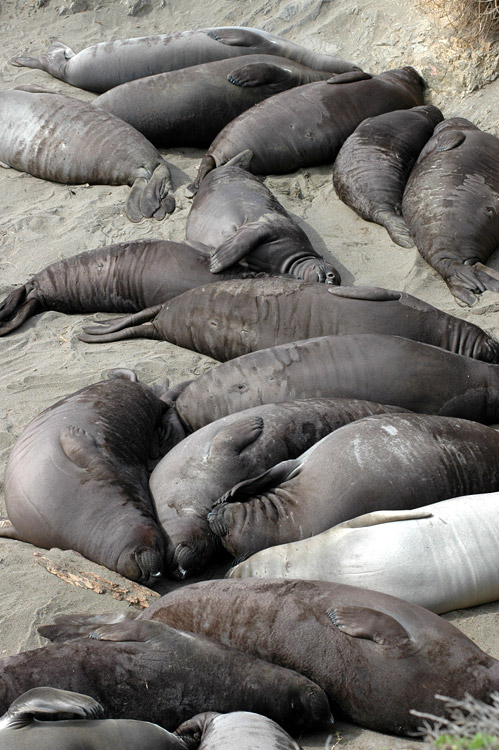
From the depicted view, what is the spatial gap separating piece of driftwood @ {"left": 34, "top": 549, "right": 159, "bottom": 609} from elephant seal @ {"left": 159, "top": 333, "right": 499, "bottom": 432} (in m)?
1.20

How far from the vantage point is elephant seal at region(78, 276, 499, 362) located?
5.45m

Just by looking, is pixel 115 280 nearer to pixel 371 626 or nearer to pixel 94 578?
pixel 94 578

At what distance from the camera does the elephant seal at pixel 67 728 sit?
8.35 feet

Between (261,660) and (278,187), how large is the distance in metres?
5.22

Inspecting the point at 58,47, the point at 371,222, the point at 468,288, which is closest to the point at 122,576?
the point at 468,288

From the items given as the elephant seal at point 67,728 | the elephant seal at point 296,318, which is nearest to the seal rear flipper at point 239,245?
the elephant seal at point 296,318

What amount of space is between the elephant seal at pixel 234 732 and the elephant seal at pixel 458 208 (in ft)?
12.7

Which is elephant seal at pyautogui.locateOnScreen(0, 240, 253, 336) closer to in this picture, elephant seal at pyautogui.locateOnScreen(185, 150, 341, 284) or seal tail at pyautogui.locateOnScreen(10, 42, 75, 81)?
elephant seal at pyautogui.locateOnScreen(185, 150, 341, 284)

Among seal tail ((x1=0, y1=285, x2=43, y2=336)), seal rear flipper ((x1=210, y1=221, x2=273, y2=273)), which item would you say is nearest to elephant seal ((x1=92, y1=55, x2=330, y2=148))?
seal rear flipper ((x1=210, y1=221, x2=273, y2=273))

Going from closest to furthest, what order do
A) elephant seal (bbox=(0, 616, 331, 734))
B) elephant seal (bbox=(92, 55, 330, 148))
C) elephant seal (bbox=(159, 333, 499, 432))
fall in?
elephant seal (bbox=(0, 616, 331, 734)), elephant seal (bbox=(159, 333, 499, 432)), elephant seal (bbox=(92, 55, 330, 148))

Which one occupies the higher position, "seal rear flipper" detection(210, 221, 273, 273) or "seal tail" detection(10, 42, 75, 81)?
"seal tail" detection(10, 42, 75, 81)

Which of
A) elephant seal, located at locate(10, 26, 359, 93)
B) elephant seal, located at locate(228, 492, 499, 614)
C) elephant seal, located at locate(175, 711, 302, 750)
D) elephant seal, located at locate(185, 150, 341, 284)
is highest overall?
elephant seal, located at locate(10, 26, 359, 93)

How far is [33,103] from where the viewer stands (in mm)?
8484

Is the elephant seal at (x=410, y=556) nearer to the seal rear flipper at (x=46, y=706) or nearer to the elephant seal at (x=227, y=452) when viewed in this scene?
the elephant seal at (x=227, y=452)
